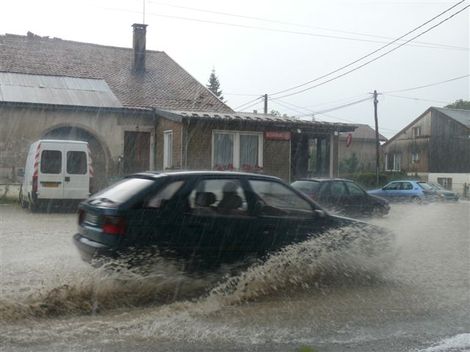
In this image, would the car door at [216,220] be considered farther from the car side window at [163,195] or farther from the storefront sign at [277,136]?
the storefront sign at [277,136]

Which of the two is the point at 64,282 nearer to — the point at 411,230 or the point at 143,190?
the point at 143,190

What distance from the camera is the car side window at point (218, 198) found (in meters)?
7.05

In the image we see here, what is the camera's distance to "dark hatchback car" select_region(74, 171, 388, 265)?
21.9 ft

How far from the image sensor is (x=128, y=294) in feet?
22.3

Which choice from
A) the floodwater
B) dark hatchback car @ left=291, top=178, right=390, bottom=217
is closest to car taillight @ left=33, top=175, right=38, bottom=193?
dark hatchback car @ left=291, top=178, right=390, bottom=217

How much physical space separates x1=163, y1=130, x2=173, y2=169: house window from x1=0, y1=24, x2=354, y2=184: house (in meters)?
0.04

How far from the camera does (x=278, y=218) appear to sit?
24.2ft

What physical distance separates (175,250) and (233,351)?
1794 mm

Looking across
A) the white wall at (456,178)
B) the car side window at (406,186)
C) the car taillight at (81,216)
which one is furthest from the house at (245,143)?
the white wall at (456,178)

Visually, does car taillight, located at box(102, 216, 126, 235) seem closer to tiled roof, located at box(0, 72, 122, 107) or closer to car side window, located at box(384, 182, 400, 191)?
tiled roof, located at box(0, 72, 122, 107)

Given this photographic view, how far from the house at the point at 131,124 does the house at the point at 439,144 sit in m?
30.2

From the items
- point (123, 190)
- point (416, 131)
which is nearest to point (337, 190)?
point (123, 190)

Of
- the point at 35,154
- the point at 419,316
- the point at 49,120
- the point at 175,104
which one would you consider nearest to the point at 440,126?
the point at 175,104

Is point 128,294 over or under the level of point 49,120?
under
